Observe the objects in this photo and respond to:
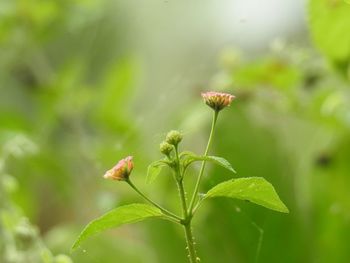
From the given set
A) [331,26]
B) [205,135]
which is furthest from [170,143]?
[205,135]

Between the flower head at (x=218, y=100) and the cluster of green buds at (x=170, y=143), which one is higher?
the flower head at (x=218, y=100)

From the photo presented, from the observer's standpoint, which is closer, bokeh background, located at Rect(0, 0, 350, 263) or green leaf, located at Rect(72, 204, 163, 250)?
green leaf, located at Rect(72, 204, 163, 250)

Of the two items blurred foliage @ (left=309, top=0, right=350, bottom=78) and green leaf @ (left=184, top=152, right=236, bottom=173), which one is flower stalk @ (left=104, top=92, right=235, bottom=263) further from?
blurred foliage @ (left=309, top=0, right=350, bottom=78)

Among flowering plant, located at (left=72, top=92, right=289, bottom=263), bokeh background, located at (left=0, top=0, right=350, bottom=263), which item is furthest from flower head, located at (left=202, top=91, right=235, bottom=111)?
bokeh background, located at (left=0, top=0, right=350, bottom=263)

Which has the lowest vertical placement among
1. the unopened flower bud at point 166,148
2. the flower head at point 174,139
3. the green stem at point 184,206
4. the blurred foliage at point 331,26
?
the green stem at point 184,206

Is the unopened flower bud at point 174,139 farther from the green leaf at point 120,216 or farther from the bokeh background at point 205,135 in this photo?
the bokeh background at point 205,135

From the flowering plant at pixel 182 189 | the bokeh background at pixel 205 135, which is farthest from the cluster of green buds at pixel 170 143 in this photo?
the bokeh background at pixel 205 135
